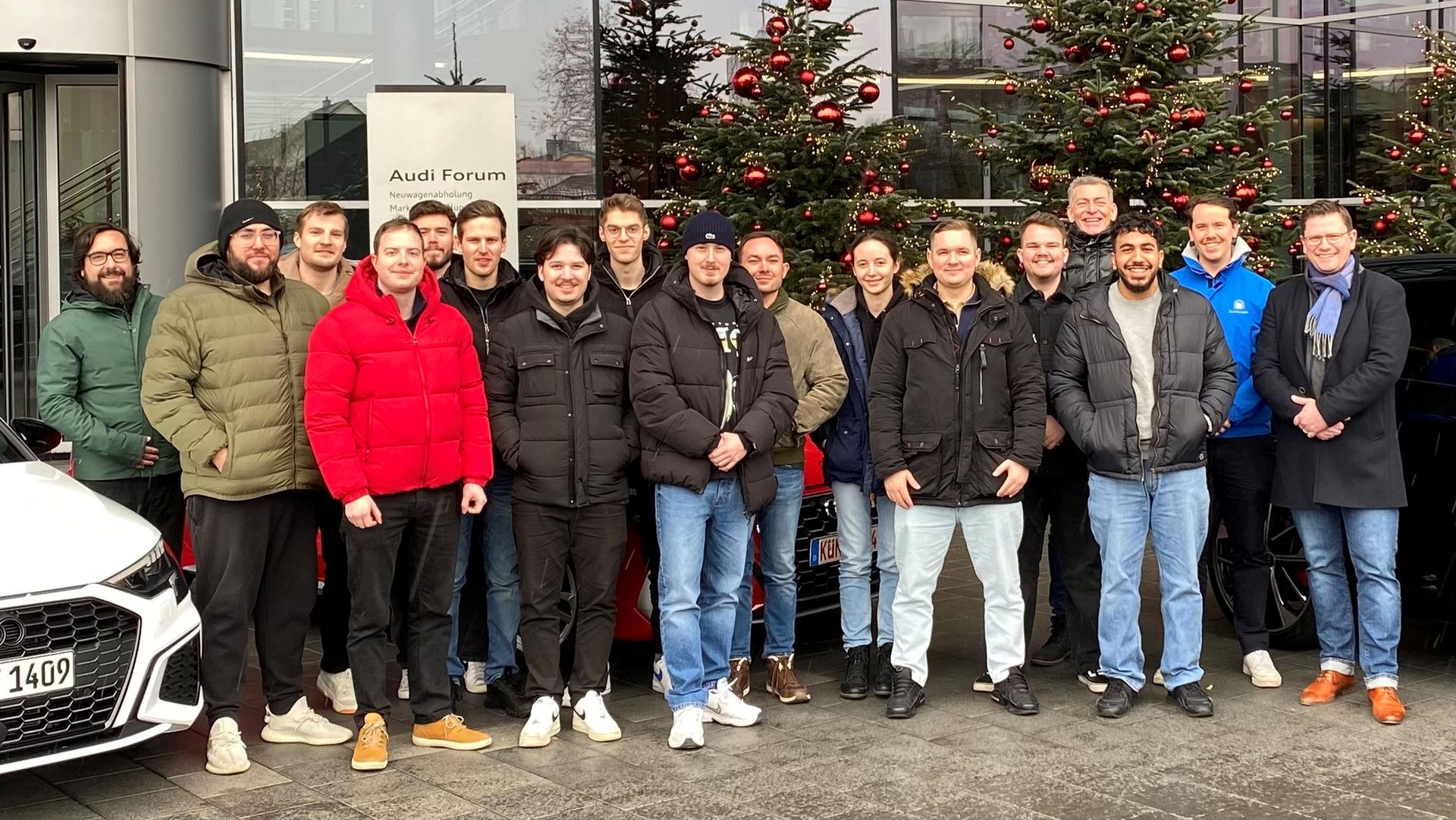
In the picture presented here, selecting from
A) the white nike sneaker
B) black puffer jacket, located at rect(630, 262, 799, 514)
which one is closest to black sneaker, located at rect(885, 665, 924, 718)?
black puffer jacket, located at rect(630, 262, 799, 514)

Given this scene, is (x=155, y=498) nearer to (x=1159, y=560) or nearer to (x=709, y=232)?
(x=709, y=232)

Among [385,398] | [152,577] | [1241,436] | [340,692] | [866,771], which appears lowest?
[866,771]

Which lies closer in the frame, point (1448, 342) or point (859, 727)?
point (859, 727)

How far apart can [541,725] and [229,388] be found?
65.2 inches

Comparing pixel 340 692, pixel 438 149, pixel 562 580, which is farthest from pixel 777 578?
pixel 438 149

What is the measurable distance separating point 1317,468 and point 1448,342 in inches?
31.0

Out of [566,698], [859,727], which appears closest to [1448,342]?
[859,727]

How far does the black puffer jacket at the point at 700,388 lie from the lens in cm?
568

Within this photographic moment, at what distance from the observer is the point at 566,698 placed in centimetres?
613

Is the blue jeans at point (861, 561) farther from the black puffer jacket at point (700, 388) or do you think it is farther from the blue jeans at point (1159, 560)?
the blue jeans at point (1159, 560)

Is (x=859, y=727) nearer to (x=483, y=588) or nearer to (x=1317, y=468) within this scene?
(x=483, y=588)

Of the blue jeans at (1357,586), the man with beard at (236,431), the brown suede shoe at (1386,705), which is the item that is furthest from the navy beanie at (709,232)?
the brown suede shoe at (1386,705)

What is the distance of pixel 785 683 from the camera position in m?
6.25

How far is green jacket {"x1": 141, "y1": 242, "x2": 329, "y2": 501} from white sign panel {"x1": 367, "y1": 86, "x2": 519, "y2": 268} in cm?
468
